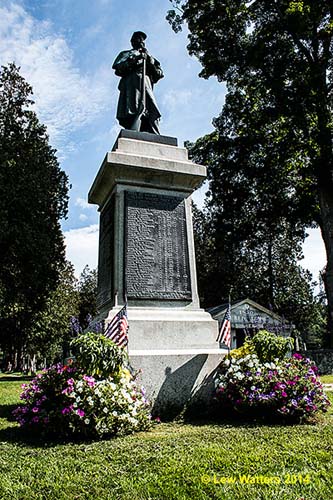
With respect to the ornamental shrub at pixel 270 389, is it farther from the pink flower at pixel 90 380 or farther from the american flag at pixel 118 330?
the pink flower at pixel 90 380

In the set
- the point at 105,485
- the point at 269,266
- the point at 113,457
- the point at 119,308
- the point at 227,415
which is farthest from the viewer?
the point at 269,266

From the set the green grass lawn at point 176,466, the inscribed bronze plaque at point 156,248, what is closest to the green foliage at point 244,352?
the inscribed bronze plaque at point 156,248

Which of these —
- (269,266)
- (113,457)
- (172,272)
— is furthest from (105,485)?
(269,266)

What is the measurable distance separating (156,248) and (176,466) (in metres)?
4.52

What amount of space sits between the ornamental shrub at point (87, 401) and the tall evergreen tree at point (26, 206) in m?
17.1

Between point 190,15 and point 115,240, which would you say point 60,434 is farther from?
point 190,15

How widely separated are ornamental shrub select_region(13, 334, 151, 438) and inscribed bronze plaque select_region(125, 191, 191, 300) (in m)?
1.91

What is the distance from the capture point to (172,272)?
792 cm

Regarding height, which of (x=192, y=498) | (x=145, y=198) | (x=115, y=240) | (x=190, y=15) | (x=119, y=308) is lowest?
(x=192, y=498)

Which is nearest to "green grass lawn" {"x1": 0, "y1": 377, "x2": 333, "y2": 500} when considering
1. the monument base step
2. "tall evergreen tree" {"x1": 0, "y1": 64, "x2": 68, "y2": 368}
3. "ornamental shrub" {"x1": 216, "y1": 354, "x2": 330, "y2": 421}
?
"ornamental shrub" {"x1": 216, "y1": 354, "x2": 330, "y2": 421}

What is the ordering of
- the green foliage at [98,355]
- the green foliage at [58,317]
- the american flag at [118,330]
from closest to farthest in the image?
the green foliage at [98,355] → the american flag at [118,330] → the green foliage at [58,317]

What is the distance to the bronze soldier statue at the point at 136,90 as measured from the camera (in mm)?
9383

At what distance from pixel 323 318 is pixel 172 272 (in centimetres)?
6496

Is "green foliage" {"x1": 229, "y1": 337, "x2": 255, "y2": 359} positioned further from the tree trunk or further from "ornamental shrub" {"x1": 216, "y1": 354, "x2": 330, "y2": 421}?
the tree trunk
